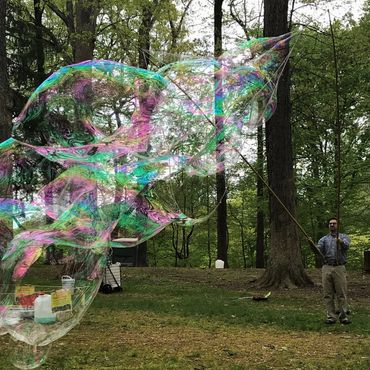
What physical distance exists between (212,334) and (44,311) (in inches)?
118

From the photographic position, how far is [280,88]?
12.9 meters

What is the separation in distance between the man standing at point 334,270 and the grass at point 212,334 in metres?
0.29

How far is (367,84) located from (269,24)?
7.86m

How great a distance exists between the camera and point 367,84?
19.2 metres

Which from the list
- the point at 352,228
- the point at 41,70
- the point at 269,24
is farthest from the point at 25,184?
the point at 352,228

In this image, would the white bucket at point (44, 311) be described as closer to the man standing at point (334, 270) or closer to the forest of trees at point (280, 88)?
the man standing at point (334, 270)

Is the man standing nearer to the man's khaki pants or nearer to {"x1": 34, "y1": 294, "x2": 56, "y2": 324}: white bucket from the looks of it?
the man's khaki pants

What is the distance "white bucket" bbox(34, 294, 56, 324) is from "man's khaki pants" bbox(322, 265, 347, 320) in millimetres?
4562

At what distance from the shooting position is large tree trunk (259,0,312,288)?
12.3 meters

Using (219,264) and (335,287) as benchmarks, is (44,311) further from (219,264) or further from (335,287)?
(219,264)

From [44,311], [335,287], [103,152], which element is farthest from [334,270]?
[44,311]

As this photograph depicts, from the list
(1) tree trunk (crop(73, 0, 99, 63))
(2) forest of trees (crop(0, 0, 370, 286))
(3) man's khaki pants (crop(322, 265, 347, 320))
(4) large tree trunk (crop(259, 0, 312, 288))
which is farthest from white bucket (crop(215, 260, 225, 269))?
(3) man's khaki pants (crop(322, 265, 347, 320))

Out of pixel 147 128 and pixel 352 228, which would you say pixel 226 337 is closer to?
pixel 147 128

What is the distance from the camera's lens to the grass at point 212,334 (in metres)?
6.14
